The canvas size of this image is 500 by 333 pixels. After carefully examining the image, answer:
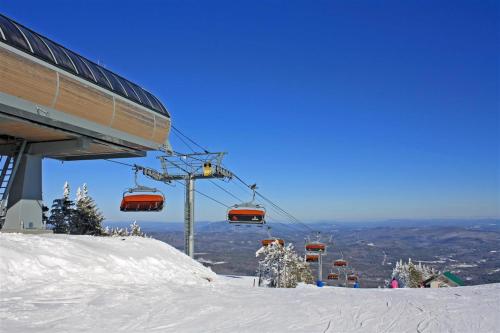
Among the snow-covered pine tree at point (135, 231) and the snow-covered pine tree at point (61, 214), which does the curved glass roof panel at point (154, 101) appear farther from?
the snow-covered pine tree at point (135, 231)

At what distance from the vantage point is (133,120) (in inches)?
758

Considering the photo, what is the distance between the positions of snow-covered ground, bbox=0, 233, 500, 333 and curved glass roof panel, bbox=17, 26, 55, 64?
610 cm

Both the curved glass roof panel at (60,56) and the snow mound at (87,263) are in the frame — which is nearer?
the snow mound at (87,263)

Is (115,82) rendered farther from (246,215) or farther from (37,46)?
(246,215)

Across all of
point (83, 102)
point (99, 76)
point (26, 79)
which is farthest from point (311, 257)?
point (26, 79)

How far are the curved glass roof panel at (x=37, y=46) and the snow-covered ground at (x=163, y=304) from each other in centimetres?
610

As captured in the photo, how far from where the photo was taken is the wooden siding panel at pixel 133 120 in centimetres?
1838

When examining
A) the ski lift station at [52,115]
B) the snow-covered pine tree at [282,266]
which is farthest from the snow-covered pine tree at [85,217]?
the ski lift station at [52,115]

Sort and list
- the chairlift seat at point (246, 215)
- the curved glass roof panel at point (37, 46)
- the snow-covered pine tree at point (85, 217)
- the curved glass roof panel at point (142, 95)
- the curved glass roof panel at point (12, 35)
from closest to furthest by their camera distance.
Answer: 1. the curved glass roof panel at point (12, 35)
2. the curved glass roof panel at point (37, 46)
3. the curved glass roof panel at point (142, 95)
4. the chairlift seat at point (246, 215)
5. the snow-covered pine tree at point (85, 217)

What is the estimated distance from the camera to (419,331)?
7559 millimetres

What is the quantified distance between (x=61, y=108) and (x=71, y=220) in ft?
140

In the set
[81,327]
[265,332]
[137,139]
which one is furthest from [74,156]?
[265,332]

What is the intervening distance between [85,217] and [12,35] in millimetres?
44479

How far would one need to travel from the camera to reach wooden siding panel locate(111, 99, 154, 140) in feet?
60.3
